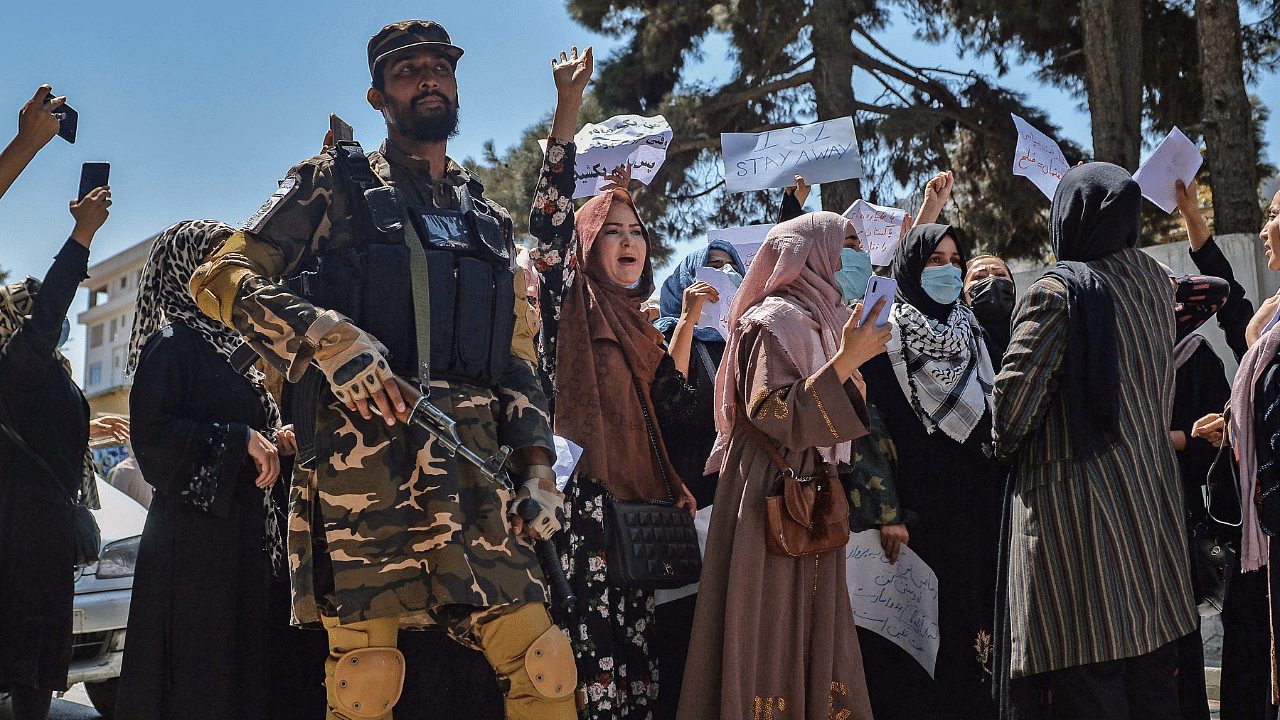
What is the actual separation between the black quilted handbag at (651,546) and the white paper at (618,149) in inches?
59.4

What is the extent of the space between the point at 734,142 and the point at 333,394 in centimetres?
311

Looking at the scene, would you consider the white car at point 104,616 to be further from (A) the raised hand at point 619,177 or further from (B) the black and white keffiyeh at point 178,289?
(A) the raised hand at point 619,177

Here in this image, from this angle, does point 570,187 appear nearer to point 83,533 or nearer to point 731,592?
point 731,592

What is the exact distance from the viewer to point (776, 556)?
3381mm

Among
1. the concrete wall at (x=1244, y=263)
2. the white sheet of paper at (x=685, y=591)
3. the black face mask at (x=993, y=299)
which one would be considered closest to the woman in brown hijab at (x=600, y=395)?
the white sheet of paper at (x=685, y=591)

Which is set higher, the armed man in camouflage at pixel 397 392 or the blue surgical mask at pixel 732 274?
the blue surgical mask at pixel 732 274

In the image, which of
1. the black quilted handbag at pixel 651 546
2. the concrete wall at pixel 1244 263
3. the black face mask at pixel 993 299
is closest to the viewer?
the black quilted handbag at pixel 651 546

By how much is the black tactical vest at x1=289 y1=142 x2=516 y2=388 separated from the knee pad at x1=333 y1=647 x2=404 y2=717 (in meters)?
0.69

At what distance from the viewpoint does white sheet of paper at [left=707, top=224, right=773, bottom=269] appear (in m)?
5.10

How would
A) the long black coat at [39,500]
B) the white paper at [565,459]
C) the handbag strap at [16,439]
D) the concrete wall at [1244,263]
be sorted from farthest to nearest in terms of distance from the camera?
the concrete wall at [1244,263]
the handbag strap at [16,439]
the long black coat at [39,500]
the white paper at [565,459]

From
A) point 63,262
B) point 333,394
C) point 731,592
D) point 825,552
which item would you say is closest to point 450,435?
point 333,394

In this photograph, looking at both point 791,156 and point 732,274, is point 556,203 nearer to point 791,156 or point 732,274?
point 732,274

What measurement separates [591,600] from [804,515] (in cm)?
79

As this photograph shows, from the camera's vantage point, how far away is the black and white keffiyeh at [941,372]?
160 inches
